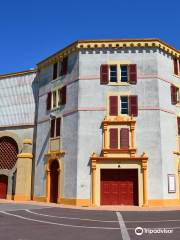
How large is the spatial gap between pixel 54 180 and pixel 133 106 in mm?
9702

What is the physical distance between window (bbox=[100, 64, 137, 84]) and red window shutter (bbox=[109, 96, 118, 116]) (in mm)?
1567

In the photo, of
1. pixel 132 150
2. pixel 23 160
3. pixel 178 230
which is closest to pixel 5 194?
pixel 23 160

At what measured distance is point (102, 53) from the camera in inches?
1105

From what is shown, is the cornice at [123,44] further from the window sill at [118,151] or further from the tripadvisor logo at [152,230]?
the tripadvisor logo at [152,230]

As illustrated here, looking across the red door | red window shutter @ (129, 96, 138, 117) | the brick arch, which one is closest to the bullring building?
red window shutter @ (129, 96, 138, 117)

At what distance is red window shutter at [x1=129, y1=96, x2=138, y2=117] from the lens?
26.3m

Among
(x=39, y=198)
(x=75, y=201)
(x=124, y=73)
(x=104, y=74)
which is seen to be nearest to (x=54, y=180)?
(x=39, y=198)

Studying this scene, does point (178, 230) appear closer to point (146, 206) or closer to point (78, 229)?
point (78, 229)

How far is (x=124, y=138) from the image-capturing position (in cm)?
2594

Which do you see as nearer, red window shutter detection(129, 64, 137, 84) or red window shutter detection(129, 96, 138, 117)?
red window shutter detection(129, 96, 138, 117)

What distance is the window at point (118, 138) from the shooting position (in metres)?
25.8

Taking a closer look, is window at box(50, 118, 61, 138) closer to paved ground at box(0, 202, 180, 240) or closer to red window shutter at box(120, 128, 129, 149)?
red window shutter at box(120, 128, 129, 149)

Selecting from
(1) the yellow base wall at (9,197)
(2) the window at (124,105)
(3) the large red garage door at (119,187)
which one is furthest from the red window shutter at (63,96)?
(1) the yellow base wall at (9,197)

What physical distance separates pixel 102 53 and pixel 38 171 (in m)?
12.6
